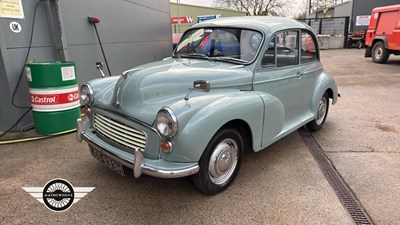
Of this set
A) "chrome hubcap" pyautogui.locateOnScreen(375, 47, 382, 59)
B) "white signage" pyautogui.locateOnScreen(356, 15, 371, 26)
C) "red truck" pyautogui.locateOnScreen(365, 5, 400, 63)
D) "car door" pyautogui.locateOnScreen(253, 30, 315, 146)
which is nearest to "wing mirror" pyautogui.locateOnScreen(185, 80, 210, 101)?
"car door" pyautogui.locateOnScreen(253, 30, 315, 146)

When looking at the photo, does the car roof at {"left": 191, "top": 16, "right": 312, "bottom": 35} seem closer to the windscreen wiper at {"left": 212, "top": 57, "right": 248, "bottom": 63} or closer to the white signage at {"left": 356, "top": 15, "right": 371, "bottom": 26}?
the windscreen wiper at {"left": 212, "top": 57, "right": 248, "bottom": 63}

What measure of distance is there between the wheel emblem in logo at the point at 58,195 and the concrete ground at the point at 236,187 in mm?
77

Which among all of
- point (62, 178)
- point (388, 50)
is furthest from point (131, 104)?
point (388, 50)

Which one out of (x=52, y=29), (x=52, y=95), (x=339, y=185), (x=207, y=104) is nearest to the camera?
(x=207, y=104)

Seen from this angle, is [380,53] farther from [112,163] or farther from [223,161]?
[112,163]

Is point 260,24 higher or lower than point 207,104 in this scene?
higher

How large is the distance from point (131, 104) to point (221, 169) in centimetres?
109

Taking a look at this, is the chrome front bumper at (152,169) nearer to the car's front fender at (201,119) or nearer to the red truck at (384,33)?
the car's front fender at (201,119)

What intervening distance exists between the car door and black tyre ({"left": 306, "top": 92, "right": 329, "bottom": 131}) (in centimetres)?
45

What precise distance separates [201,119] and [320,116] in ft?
10.1

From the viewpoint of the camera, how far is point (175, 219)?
258cm

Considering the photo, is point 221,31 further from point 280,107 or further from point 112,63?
point 112,63

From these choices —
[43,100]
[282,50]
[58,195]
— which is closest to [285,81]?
[282,50]

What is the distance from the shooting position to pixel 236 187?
3092 mm
